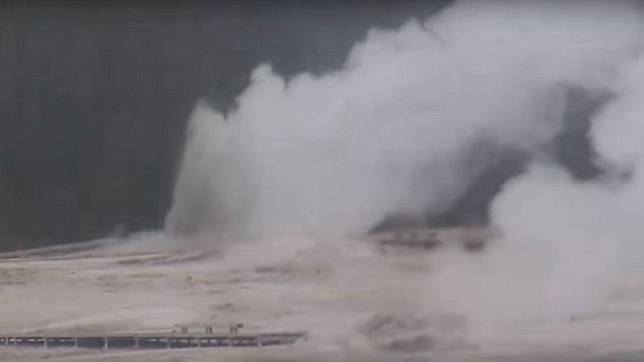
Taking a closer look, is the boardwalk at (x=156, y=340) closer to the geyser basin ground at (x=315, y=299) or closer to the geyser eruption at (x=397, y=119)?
the geyser basin ground at (x=315, y=299)

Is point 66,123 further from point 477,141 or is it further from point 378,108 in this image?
point 477,141

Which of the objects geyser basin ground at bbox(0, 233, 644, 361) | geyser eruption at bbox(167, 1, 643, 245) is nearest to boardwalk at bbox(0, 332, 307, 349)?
geyser basin ground at bbox(0, 233, 644, 361)

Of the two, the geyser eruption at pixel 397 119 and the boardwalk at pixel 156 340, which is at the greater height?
the geyser eruption at pixel 397 119

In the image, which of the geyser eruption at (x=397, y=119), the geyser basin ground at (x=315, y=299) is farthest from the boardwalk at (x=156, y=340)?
the geyser eruption at (x=397, y=119)

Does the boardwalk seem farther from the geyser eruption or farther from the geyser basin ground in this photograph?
the geyser eruption

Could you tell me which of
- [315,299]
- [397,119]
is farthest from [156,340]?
[397,119]
